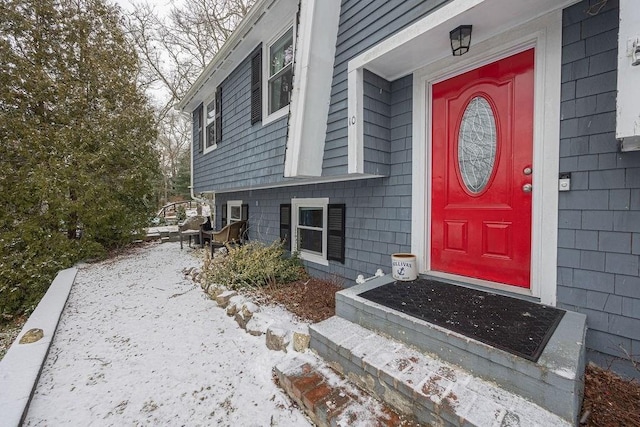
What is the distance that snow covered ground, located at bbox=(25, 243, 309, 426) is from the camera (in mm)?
1889

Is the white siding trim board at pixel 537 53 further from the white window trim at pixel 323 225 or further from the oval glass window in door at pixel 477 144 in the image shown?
the white window trim at pixel 323 225

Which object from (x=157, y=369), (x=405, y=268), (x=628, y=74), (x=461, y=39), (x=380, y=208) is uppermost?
(x=461, y=39)

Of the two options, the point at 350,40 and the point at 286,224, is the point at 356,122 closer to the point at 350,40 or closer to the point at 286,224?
the point at 350,40

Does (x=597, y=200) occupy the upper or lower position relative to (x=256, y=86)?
lower

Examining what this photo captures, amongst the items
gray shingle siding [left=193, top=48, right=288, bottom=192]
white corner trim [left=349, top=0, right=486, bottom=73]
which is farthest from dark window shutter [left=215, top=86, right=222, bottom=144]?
white corner trim [left=349, top=0, right=486, bottom=73]

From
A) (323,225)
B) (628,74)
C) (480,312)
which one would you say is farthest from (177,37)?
(480,312)

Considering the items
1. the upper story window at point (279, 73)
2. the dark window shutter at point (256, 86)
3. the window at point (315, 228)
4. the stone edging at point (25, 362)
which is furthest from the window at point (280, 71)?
the stone edging at point (25, 362)

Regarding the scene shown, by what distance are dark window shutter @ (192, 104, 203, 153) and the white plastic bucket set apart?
674 centimetres

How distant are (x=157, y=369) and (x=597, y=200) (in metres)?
3.57

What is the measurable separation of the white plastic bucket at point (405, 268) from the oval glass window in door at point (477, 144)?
0.88 metres

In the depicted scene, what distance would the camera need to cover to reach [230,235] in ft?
19.0

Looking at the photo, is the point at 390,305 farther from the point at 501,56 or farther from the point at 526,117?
the point at 501,56

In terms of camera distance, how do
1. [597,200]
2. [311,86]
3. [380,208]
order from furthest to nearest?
[380,208], [311,86], [597,200]

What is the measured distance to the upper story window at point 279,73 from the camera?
13.9 ft
